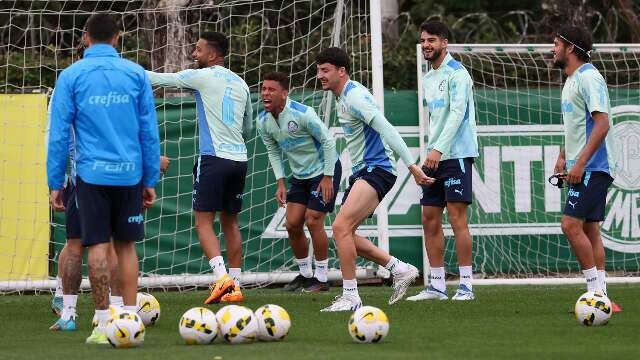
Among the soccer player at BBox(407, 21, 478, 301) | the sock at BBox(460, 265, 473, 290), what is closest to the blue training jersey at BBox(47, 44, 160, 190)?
the soccer player at BBox(407, 21, 478, 301)

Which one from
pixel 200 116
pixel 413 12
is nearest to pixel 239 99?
pixel 200 116

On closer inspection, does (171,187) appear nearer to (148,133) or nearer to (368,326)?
(148,133)

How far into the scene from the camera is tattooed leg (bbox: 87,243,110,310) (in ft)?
25.4

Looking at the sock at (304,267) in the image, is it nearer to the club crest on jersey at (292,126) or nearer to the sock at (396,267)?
the club crest on jersey at (292,126)

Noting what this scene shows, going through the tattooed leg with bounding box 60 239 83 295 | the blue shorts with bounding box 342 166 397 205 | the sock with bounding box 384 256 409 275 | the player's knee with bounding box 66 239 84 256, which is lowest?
the sock with bounding box 384 256 409 275

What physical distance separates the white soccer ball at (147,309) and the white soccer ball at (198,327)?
1.29m

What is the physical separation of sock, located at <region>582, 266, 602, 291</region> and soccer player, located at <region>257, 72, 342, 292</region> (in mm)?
2591

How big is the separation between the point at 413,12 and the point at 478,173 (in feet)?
31.6

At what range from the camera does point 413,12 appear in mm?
22875

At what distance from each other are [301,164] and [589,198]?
10.8ft

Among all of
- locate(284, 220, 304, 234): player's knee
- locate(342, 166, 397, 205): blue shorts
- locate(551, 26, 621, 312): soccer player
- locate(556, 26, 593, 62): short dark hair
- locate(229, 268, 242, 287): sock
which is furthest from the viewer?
locate(284, 220, 304, 234): player's knee

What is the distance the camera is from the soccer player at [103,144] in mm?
7684

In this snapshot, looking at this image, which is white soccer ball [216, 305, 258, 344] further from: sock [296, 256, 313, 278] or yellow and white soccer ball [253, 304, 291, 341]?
sock [296, 256, 313, 278]

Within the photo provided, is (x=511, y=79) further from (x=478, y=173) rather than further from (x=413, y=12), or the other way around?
(x=413, y=12)
